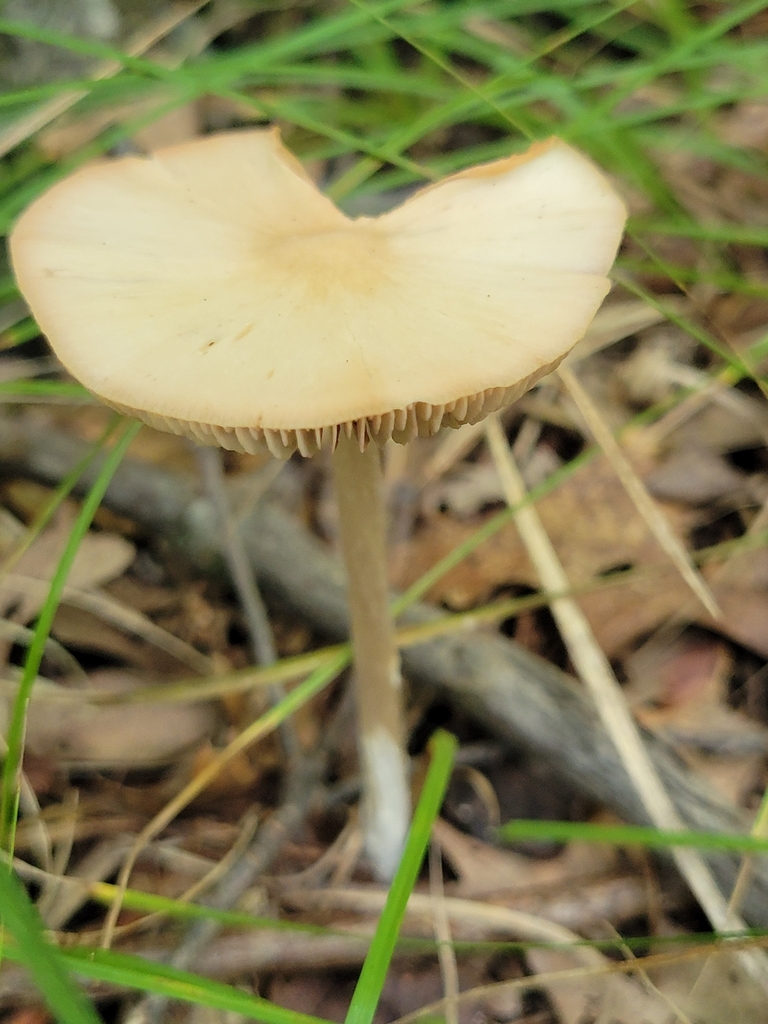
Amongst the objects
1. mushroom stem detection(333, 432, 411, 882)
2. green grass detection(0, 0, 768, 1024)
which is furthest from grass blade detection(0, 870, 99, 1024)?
mushroom stem detection(333, 432, 411, 882)

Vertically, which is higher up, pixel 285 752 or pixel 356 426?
pixel 356 426

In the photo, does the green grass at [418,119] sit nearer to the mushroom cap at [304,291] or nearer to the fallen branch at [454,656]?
the fallen branch at [454,656]

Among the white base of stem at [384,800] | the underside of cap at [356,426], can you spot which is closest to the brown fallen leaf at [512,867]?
the white base of stem at [384,800]

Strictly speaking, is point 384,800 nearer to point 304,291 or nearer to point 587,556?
point 587,556

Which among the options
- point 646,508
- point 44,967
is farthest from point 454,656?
point 44,967

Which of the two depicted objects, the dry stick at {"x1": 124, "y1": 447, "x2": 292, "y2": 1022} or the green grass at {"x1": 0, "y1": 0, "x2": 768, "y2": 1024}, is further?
the dry stick at {"x1": 124, "y1": 447, "x2": 292, "y2": 1022}

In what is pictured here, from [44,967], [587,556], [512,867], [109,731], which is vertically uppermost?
[44,967]

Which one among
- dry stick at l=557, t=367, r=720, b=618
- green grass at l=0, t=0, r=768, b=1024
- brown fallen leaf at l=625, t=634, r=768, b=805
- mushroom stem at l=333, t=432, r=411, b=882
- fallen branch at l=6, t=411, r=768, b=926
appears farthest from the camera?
dry stick at l=557, t=367, r=720, b=618

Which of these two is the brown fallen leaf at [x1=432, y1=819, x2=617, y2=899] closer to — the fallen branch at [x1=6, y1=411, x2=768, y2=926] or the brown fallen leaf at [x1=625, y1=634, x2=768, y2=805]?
the fallen branch at [x1=6, y1=411, x2=768, y2=926]
